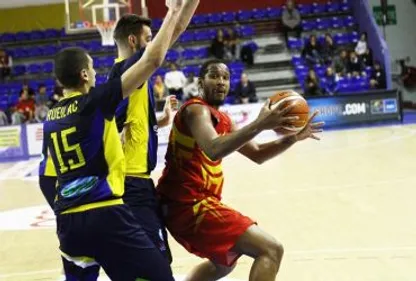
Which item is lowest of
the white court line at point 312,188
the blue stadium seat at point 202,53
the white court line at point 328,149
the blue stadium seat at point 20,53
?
the white court line at point 312,188

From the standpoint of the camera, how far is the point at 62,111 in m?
3.00

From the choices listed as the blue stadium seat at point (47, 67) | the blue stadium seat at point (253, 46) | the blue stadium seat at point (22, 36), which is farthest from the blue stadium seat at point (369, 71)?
the blue stadium seat at point (22, 36)

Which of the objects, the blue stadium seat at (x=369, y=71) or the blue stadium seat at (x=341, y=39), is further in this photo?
the blue stadium seat at (x=341, y=39)

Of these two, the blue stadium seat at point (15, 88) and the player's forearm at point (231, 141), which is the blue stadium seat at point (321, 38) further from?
the player's forearm at point (231, 141)

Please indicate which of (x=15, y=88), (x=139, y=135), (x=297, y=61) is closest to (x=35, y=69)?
(x=15, y=88)

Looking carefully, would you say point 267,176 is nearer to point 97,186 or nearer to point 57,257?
point 57,257

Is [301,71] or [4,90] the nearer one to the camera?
[4,90]

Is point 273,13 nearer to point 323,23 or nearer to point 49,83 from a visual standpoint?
point 323,23

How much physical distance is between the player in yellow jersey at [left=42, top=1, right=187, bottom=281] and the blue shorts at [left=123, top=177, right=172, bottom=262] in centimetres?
42

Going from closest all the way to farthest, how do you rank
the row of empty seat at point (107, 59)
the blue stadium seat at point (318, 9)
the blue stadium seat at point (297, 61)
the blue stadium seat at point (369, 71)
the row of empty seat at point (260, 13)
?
the blue stadium seat at point (369, 71) < the blue stadium seat at point (297, 61) < the row of empty seat at point (107, 59) < the row of empty seat at point (260, 13) < the blue stadium seat at point (318, 9)

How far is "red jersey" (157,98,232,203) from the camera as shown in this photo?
3668 millimetres

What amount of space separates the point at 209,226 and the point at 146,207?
380mm

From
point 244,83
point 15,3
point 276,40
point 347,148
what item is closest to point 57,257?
point 347,148

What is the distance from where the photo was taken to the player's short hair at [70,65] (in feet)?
9.71
